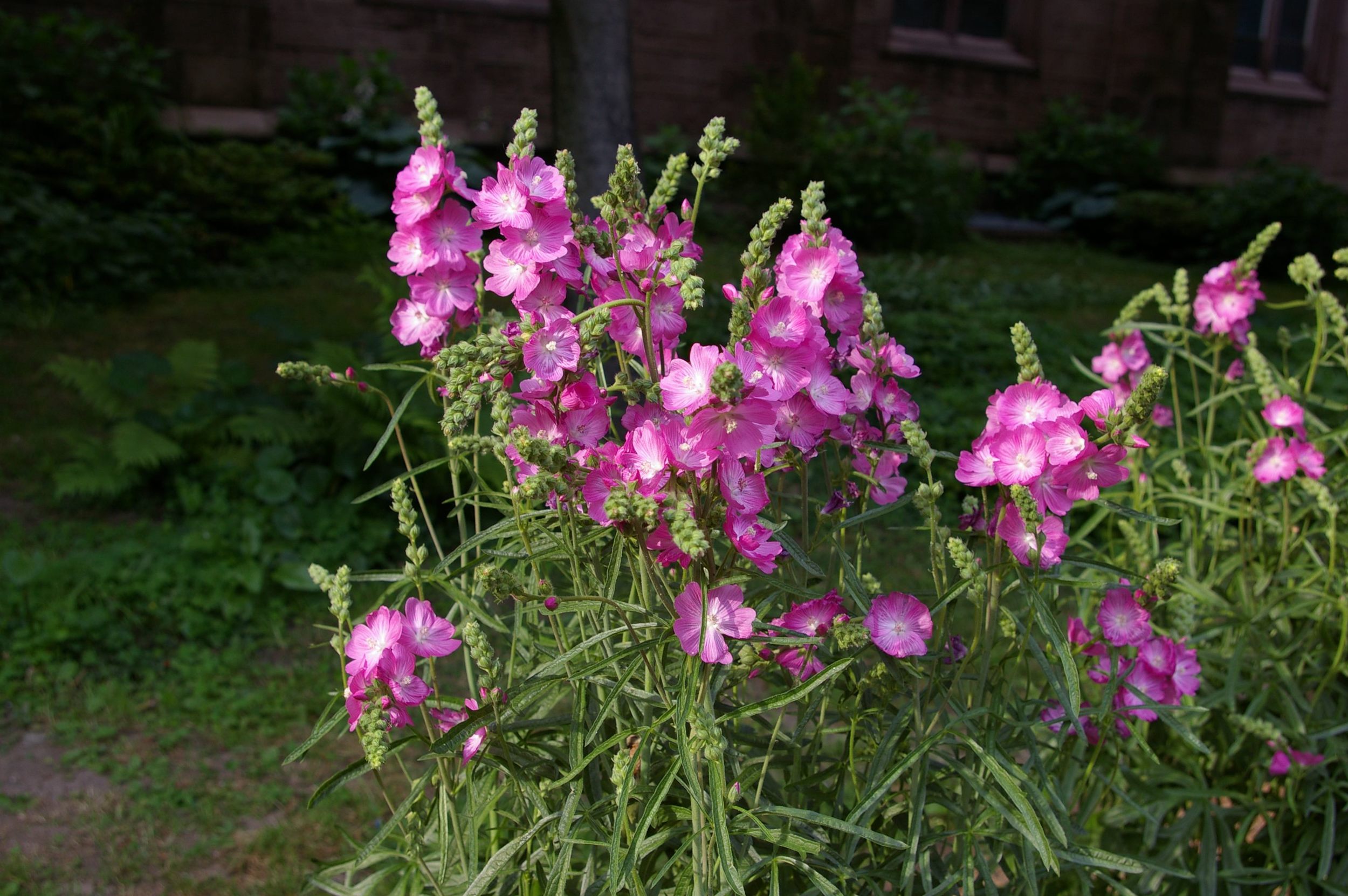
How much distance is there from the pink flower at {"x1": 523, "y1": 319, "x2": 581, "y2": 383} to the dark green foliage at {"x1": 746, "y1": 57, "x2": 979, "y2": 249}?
8066mm

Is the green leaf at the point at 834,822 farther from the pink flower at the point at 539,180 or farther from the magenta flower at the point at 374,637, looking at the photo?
the pink flower at the point at 539,180

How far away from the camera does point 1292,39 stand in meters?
13.5

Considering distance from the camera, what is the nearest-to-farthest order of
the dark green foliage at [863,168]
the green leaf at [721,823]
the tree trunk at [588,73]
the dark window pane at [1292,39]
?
the green leaf at [721,823] < the tree trunk at [588,73] < the dark green foliage at [863,168] < the dark window pane at [1292,39]

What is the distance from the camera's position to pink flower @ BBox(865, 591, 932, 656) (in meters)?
1.23

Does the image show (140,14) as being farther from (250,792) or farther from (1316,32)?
(1316,32)

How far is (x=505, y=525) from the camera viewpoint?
4.43ft

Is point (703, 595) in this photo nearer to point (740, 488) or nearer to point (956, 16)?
point (740, 488)

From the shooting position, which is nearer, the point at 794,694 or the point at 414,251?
the point at 794,694

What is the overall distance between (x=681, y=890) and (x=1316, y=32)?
15748 millimetres

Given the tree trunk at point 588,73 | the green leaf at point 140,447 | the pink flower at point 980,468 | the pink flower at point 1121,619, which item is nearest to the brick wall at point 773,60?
the tree trunk at point 588,73

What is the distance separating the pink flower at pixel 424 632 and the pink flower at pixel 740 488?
0.42 meters

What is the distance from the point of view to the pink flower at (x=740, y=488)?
3.44 ft

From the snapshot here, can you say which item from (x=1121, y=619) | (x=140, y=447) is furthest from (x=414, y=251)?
(x=140, y=447)

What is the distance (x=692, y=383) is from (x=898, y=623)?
427 mm
